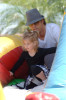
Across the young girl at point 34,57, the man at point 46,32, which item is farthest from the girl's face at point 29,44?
the man at point 46,32

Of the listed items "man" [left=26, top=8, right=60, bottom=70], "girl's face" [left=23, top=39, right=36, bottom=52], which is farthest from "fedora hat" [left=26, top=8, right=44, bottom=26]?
"girl's face" [left=23, top=39, right=36, bottom=52]

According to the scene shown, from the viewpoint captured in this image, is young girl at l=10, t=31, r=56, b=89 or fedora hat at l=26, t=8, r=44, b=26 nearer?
young girl at l=10, t=31, r=56, b=89

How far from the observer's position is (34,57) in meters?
2.21

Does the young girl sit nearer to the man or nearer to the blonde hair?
the blonde hair

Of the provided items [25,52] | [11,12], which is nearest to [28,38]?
[25,52]

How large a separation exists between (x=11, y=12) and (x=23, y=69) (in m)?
2.08

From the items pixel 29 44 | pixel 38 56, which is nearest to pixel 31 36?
pixel 29 44

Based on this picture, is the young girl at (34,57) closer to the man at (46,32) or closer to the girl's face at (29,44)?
the girl's face at (29,44)

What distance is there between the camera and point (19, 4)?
455 cm

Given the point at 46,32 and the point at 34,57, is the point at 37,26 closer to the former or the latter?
the point at 46,32

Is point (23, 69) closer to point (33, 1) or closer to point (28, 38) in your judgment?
point (28, 38)

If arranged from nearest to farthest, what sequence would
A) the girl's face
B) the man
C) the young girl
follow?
the young girl < the girl's face < the man

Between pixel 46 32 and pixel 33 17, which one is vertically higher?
pixel 33 17

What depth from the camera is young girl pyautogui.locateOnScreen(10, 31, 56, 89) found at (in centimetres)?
202
